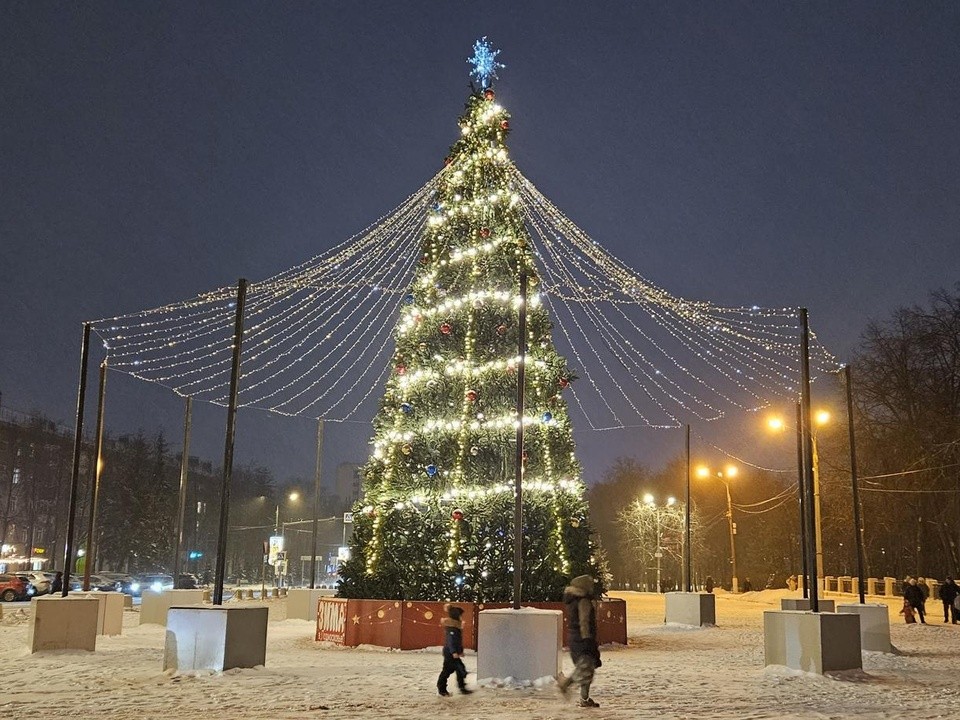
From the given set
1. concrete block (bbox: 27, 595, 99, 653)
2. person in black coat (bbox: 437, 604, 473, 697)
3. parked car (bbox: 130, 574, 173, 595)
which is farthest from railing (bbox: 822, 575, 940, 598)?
concrete block (bbox: 27, 595, 99, 653)

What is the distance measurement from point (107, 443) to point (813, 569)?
65.1 m

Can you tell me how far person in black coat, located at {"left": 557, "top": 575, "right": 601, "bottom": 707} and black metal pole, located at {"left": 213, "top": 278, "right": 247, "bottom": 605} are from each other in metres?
5.32

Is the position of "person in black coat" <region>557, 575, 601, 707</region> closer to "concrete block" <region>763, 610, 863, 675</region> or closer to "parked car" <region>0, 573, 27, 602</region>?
"concrete block" <region>763, 610, 863, 675</region>

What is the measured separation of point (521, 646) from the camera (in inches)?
529

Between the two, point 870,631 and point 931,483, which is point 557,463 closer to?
point 870,631

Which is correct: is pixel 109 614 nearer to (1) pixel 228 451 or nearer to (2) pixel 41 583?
(1) pixel 228 451

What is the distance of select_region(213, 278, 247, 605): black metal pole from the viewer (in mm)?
14414

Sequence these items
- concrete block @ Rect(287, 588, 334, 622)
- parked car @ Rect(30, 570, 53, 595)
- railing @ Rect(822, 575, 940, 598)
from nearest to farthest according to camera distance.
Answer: concrete block @ Rect(287, 588, 334, 622) → railing @ Rect(822, 575, 940, 598) → parked car @ Rect(30, 570, 53, 595)

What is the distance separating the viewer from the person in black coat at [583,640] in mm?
11516

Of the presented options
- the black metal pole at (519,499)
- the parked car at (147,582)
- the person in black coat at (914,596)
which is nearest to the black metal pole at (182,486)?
the black metal pole at (519,499)

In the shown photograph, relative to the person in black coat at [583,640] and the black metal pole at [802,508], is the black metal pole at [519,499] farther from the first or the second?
the black metal pole at [802,508]

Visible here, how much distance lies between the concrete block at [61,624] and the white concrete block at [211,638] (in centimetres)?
411

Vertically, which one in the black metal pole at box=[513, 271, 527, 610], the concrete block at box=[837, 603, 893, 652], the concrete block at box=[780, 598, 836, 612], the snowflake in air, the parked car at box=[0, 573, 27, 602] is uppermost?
the snowflake in air

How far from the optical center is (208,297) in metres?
18.2
